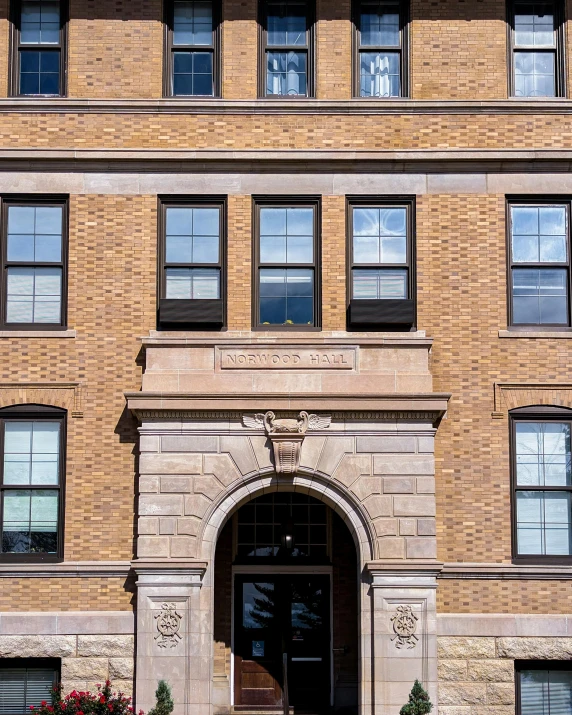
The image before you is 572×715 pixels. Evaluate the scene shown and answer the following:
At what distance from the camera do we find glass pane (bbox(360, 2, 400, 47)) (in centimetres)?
1862

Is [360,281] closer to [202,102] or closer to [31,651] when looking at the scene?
[202,102]

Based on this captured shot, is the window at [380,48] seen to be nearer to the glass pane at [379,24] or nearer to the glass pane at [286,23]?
the glass pane at [379,24]

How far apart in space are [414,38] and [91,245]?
5927 mm

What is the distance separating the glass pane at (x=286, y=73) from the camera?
60.7ft

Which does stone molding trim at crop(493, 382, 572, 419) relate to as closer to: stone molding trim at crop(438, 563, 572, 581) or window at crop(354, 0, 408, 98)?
stone molding trim at crop(438, 563, 572, 581)

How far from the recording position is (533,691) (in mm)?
17250

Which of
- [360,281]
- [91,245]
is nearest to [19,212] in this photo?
[91,245]

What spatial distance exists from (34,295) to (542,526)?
8313 millimetres

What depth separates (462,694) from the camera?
1698 centimetres

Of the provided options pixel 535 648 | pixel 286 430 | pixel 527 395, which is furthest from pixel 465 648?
pixel 286 430

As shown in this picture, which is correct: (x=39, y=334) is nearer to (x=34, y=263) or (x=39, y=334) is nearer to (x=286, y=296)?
(x=34, y=263)

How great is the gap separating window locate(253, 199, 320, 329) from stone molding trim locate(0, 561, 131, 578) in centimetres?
411

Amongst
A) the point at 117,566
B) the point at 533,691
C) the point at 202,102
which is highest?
the point at 202,102

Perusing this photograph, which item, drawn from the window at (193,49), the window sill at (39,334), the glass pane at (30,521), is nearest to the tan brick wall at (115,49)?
the window at (193,49)
